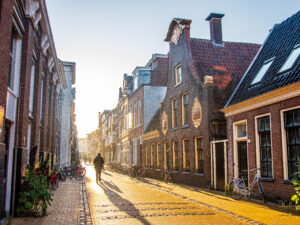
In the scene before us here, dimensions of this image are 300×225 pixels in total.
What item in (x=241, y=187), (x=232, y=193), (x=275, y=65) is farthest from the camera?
(x=232, y=193)

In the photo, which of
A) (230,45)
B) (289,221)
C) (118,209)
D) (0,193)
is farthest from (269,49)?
(0,193)

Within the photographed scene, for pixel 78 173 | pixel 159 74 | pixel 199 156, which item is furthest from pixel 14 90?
pixel 159 74

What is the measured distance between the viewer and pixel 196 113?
17375 millimetres

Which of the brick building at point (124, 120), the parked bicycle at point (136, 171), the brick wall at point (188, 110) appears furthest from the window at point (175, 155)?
the brick building at point (124, 120)

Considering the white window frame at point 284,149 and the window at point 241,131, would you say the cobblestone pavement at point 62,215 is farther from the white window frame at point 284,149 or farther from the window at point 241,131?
the window at point 241,131

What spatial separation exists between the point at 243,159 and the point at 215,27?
33.4 ft

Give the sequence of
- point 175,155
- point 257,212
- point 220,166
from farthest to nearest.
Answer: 1. point 175,155
2. point 220,166
3. point 257,212

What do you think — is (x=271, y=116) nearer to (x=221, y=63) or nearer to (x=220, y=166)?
(x=220, y=166)

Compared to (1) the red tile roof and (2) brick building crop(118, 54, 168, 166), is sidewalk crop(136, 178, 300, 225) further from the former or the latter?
(2) brick building crop(118, 54, 168, 166)

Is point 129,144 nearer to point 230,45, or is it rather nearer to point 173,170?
point 173,170

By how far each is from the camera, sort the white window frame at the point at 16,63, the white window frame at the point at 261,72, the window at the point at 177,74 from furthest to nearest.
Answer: the window at the point at 177,74, the white window frame at the point at 261,72, the white window frame at the point at 16,63

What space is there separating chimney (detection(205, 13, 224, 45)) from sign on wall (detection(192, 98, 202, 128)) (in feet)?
15.8

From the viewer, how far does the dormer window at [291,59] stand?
36.7ft

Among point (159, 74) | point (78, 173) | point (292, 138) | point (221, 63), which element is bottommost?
point (78, 173)
